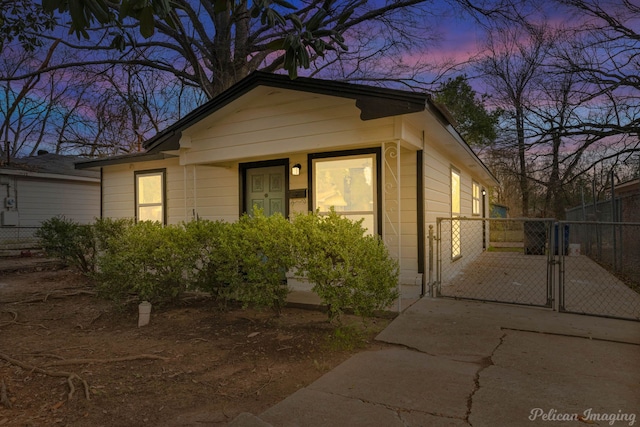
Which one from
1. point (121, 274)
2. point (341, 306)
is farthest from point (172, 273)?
point (341, 306)

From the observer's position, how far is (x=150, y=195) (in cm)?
897

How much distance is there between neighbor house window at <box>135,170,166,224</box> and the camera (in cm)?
871

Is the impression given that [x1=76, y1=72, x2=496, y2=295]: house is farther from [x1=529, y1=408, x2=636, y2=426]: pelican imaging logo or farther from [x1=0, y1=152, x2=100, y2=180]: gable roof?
[x1=0, y1=152, x2=100, y2=180]: gable roof

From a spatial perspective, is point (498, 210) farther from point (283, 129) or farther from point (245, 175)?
point (283, 129)

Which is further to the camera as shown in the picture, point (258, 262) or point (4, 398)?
point (258, 262)

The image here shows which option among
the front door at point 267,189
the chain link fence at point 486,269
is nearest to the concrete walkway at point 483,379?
the chain link fence at point 486,269

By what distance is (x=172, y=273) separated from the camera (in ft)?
17.3

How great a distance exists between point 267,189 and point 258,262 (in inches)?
121

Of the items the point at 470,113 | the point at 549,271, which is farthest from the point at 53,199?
the point at 470,113

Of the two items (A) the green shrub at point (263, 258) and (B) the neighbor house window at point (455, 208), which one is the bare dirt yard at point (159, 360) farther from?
(B) the neighbor house window at point (455, 208)

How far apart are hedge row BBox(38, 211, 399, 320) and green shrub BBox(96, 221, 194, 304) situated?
0.04 feet

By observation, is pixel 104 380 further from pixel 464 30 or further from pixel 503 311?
pixel 464 30

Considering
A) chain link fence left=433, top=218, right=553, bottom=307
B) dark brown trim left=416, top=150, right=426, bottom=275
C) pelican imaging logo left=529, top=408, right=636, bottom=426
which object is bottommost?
pelican imaging logo left=529, top=408, right=636, bottom=426

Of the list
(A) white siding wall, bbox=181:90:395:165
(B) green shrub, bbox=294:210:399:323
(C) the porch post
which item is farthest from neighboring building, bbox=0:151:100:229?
(B) green shrub, bbox=294:210:399:323
